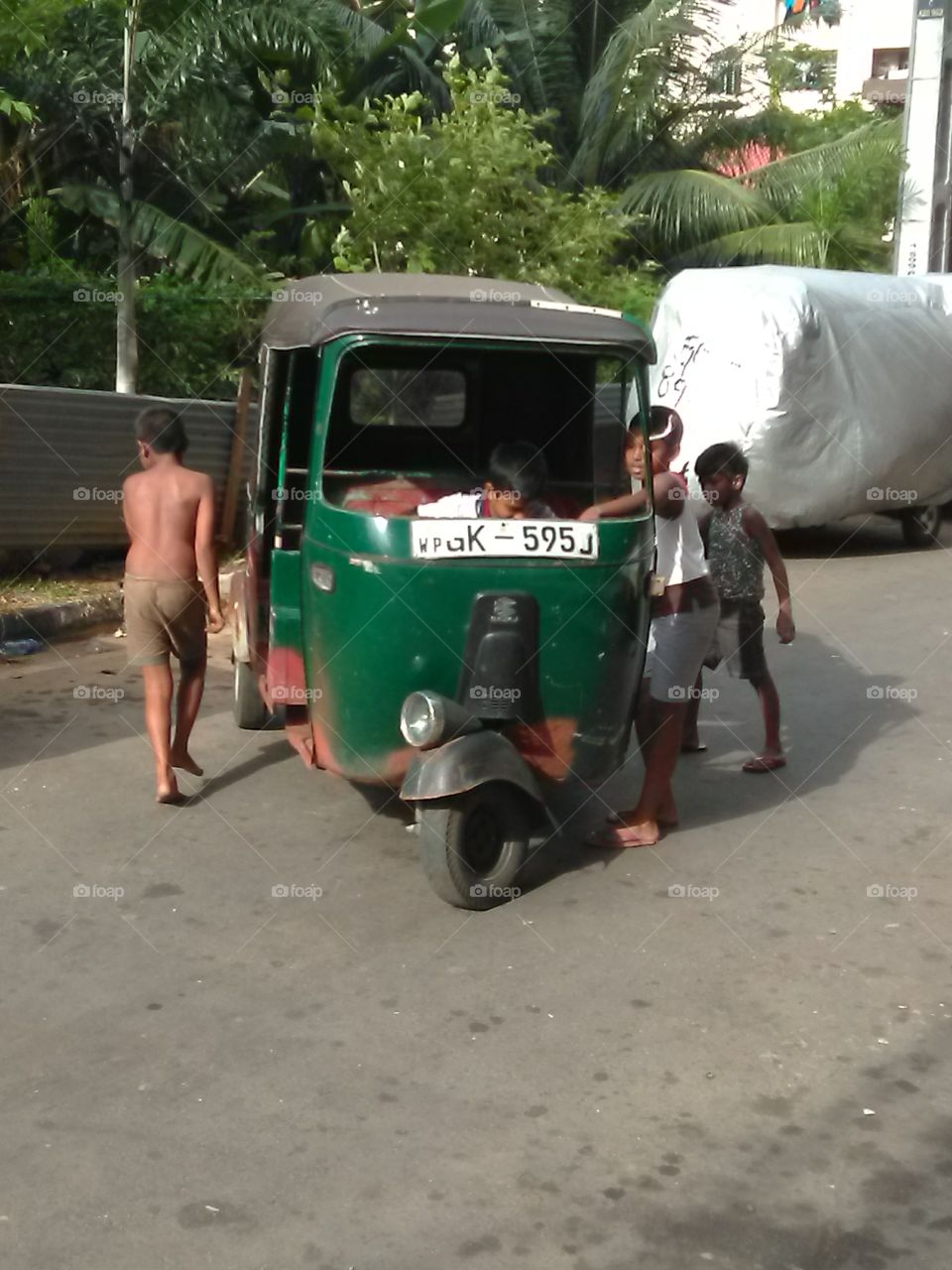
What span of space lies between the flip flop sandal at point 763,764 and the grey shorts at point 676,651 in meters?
1.18

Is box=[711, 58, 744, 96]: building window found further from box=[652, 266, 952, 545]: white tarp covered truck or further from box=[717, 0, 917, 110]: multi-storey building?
box=[717, 0, 917, 110]: multi-storey building

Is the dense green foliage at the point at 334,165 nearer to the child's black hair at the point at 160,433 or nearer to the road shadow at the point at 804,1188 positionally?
the child's black hair at the point at 160,433

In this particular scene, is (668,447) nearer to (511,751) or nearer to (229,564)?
(511,751)

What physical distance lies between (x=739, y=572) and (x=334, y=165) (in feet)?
36.4

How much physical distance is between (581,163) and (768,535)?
18.5m

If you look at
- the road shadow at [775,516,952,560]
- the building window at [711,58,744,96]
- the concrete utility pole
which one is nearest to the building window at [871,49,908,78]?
the building window at [711,58,744,96]

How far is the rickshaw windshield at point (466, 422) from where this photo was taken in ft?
20.6

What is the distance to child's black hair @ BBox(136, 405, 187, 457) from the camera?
20.9 feet

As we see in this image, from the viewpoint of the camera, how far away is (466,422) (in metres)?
6.88

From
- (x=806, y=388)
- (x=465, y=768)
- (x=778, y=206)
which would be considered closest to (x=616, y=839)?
(x=465, y=768)

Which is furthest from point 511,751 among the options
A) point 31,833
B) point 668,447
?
point 31,833

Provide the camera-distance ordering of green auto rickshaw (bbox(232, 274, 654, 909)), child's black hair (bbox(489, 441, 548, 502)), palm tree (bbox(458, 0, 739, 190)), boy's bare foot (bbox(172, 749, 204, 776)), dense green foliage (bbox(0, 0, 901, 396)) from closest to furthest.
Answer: green auto rickshaw (bbox(232, 274, 654, 909)) < child's black hair (bbox(489, 441, 548, 502)) < boy's bare foot (bbox(172, 749, 204, 776)) < dense green foliage (bbox(0, 0, 901, 396)) < palm tree (bbox(458, 0, 739, 190))

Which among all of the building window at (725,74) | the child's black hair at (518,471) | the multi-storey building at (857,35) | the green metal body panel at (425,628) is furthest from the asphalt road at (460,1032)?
the multi-storey building at (857,35)

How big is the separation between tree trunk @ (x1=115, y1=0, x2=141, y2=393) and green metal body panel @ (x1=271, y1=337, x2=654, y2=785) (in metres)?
9.17
